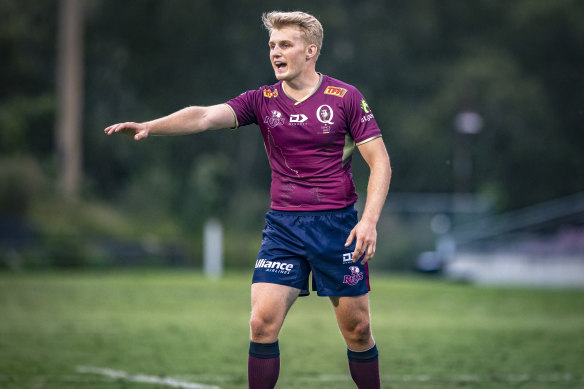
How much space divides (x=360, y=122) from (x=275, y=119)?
1.60ft

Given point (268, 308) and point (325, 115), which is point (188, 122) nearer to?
point (325, 115)

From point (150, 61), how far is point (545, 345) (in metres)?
35.7

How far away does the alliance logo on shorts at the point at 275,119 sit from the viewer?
5.27 meters

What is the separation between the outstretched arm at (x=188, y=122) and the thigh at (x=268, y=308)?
0.94 meters

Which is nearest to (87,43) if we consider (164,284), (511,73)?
(511,73)

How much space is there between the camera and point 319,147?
17.2ft

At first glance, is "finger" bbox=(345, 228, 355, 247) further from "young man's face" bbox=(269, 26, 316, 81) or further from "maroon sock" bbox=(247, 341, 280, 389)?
"young man's face" bbox=(269, 26, 316, 81)

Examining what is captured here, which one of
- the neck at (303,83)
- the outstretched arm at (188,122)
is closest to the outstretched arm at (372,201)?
the neck at (303,83)

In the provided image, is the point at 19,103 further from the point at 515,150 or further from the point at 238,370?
the point at 238,370

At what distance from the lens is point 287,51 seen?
5191 millimetres

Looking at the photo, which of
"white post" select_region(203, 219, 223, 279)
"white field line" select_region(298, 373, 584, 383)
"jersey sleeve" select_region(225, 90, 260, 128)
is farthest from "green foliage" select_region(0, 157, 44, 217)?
"jersey sleeve" select_region(225, 90, 260, 128)

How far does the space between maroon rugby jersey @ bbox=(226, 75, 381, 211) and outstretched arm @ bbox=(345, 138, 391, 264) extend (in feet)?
0.26

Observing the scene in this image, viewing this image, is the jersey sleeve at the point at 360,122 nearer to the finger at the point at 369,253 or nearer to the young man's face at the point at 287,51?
the young man's face at the point at 287,51

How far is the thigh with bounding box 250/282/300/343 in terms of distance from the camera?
16.7 ft
